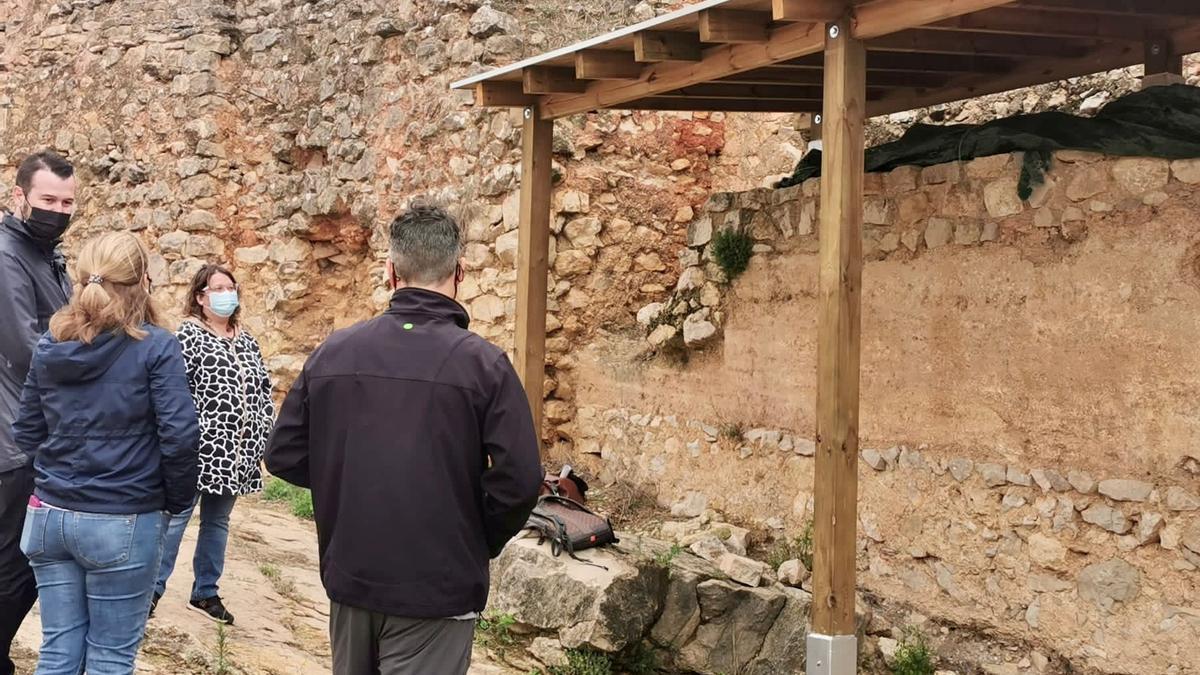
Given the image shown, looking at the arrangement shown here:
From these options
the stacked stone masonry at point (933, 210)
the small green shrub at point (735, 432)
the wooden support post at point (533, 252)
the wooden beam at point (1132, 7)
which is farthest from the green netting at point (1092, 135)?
the wooden support post at point (533, 252)

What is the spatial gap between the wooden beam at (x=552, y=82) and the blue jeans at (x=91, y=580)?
12.3ft

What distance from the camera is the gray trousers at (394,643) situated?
10.5ft

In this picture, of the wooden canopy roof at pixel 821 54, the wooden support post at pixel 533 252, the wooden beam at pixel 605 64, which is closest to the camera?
the wooden canopy roof at pixel 821 54

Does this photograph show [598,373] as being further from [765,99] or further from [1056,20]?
[1056,20]

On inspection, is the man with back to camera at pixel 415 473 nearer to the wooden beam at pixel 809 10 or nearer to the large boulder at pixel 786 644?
the wooden beam at pixel 809 10

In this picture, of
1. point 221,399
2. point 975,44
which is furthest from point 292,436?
point 975,44

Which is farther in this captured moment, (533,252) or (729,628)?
(533,252)

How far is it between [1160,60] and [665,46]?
2.45m

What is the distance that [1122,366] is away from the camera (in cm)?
520

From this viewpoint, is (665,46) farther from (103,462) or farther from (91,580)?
(91,580)

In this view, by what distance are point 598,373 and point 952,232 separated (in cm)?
317

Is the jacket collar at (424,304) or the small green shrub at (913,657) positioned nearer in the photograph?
the jacket collar at (424,304)

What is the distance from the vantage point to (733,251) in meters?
7.33

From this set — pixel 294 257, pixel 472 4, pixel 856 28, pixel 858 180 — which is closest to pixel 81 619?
pixel 858 180
